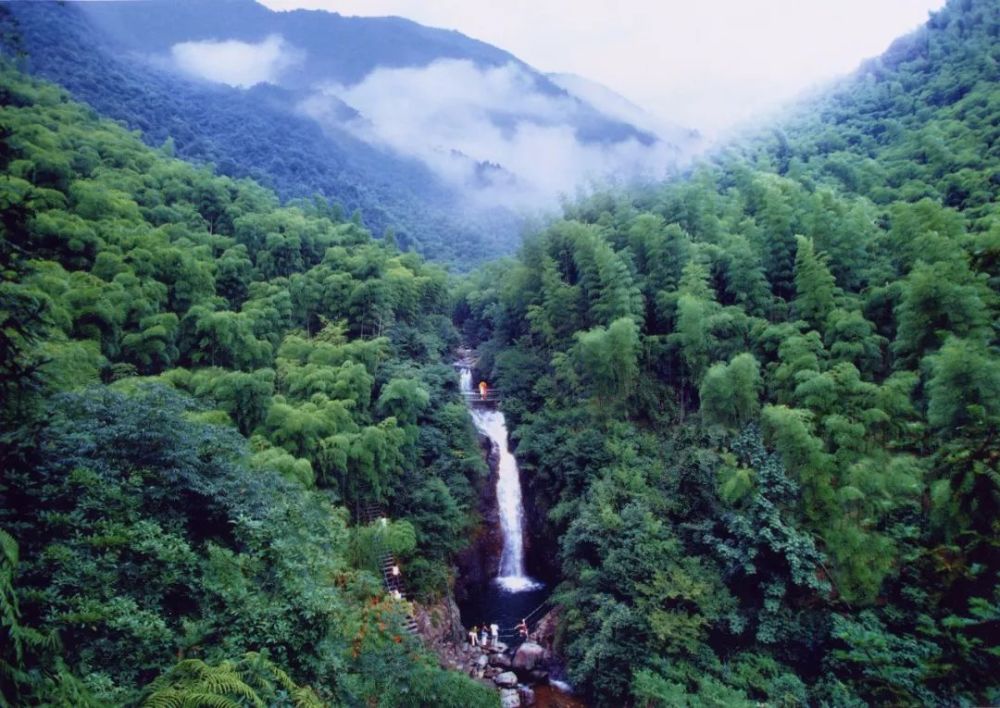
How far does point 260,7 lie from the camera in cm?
12650

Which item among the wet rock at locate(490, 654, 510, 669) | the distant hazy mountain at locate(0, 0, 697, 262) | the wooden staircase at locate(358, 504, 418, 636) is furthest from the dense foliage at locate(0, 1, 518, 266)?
the wet rock at locate(490, 654, 510, 669)

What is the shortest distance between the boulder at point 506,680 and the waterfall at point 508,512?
491 centimetres

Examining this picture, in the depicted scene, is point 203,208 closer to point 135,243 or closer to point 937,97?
point 135,243

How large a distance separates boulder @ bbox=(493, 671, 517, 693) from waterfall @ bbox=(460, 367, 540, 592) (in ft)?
16.1

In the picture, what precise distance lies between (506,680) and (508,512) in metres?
7.19

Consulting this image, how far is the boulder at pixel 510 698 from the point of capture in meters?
13.1

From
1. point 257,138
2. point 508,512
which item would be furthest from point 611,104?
point 508,512

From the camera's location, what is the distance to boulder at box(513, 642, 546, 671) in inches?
574

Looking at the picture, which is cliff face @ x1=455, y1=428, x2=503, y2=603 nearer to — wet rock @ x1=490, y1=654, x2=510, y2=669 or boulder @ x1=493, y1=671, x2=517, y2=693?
wet rock @ x1=490, y1=654, x2=510, y2=669

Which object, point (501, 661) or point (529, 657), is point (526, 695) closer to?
point (529, 657)

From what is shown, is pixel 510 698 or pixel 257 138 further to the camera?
pixel 257 138

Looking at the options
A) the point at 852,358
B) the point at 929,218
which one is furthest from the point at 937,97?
the point at 852,358

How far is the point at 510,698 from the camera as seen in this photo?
13.3 m

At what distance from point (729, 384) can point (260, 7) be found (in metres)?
149
